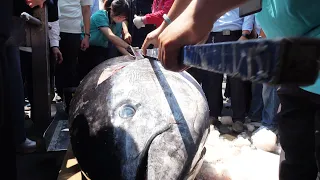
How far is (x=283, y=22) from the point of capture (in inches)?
40.7

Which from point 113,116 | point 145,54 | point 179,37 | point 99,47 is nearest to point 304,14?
point 179,37

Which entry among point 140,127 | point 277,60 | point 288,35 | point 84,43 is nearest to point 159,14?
point 84,43

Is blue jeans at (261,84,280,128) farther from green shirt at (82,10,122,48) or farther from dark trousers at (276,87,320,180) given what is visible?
green shirt at (82,10,122,48)

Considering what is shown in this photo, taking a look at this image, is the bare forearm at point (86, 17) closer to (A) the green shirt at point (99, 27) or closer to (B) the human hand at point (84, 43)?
(B) the human hand at point (84, 43)

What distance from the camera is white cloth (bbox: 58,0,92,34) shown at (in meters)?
3.74

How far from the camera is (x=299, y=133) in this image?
3.91 ft

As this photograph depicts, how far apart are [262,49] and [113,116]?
1.04 metres

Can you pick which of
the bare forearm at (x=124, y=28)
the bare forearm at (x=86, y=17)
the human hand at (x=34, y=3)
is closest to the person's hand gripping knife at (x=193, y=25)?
A: the human hand at (x=34, y=3)

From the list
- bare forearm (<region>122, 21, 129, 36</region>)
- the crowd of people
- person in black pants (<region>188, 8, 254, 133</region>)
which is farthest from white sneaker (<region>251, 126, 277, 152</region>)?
bare forearm (<region>122, 21, 129, 36</region>)

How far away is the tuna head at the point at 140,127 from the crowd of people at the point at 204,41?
0.93ft

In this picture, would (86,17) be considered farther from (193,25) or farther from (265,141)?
(193,25)

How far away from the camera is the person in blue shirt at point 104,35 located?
3.99 meters

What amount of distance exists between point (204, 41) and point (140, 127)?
1.58 feet

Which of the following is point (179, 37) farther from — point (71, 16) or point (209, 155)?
point (71, 16)
